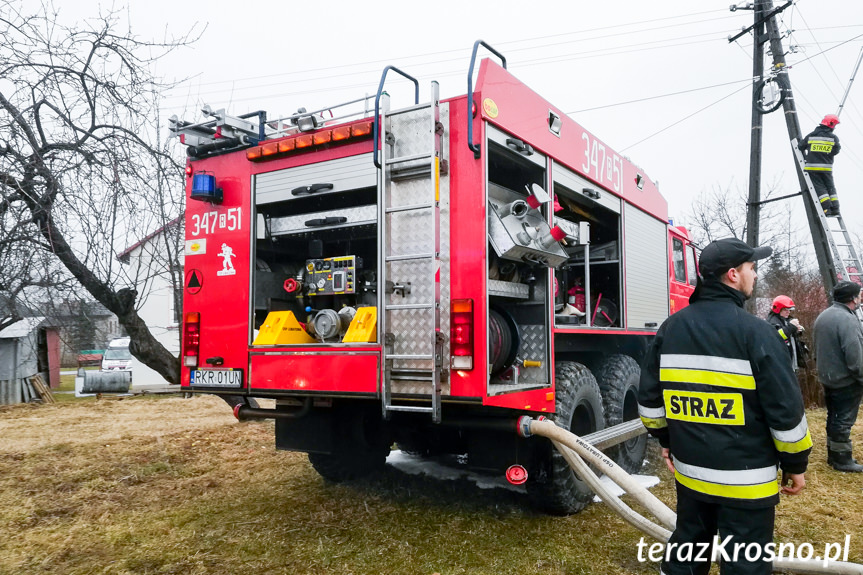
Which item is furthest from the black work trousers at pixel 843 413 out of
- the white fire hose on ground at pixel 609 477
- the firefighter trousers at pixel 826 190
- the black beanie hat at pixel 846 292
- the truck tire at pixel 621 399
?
the firefighter trousers at pixel 826 190

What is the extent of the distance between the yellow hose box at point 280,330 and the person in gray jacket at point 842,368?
5.04m

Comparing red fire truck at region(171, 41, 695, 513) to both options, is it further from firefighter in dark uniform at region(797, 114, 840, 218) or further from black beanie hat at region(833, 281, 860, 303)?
firefighter in dark uniform at region(797, 114, 840, 218)

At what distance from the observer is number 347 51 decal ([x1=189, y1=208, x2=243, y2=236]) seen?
4.60m

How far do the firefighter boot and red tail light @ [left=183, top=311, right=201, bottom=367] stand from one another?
597 cm

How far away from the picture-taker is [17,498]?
17.2 feet

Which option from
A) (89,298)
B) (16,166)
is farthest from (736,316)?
(89,298)

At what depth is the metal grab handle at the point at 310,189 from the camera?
4.28m

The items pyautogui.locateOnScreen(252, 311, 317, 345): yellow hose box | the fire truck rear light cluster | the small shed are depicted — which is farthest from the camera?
the small shed

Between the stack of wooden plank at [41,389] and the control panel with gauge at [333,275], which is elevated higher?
the control panel with gauge at [333,275]

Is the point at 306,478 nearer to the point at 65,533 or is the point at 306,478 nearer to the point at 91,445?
the point at 65,533

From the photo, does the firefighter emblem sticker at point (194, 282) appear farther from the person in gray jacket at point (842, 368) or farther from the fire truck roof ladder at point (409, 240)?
the person in gray jacket at point (842, 368)

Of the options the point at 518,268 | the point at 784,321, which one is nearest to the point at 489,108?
the point at 518,268

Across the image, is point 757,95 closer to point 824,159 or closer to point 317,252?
point 824,159

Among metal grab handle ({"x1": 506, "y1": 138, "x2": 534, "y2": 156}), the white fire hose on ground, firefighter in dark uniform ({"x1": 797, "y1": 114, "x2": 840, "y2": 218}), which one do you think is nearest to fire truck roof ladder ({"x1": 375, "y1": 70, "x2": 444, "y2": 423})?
metal grab handle ({"x1": 506, "y1": 138, "x2": 534, "y2": 156})
